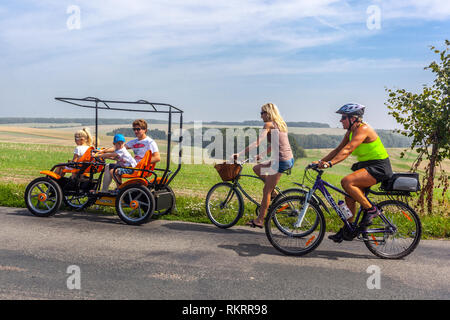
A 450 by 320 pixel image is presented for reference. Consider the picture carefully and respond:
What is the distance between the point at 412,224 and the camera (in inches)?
215

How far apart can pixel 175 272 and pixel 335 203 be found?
2427mm

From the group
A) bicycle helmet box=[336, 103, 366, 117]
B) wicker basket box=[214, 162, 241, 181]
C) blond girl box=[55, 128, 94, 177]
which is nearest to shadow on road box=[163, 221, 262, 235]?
wicker basket box=[214, 162, 241, 181]

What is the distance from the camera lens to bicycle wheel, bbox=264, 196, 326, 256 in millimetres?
5492

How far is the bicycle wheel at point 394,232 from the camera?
5457 mm

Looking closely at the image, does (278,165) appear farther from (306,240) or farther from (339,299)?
(339,299)

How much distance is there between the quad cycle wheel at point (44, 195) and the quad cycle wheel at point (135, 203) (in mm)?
1214

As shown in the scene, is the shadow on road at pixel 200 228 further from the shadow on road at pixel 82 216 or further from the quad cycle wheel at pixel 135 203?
the shadow on road at pixel 82 216

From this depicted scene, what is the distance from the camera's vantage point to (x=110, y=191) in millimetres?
7781

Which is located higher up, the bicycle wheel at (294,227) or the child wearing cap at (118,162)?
the child wearing cap at (118,162)

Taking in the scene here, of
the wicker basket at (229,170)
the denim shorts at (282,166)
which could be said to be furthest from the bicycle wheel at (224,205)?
the denim shorts at (282,166)

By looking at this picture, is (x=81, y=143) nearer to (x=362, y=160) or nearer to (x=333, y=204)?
(x=333, y=204)

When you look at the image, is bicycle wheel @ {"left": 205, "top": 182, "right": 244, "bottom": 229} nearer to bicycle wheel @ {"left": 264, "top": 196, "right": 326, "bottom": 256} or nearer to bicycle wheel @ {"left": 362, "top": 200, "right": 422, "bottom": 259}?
bicycle wheel @ {"left": 264, "top": 196, "right": 326, "bottom": 256}

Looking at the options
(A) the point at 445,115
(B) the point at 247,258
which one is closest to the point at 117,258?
(B) the point at 247,258
